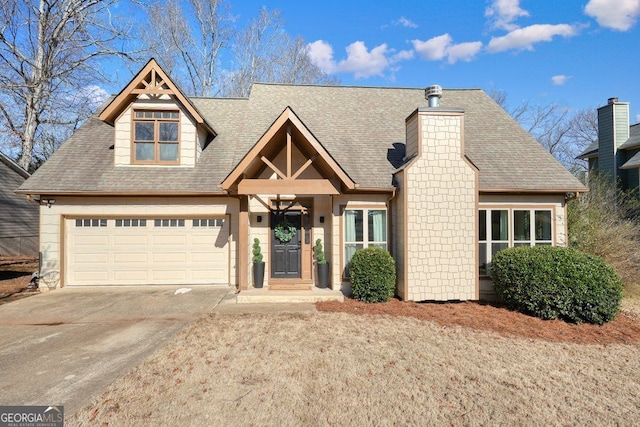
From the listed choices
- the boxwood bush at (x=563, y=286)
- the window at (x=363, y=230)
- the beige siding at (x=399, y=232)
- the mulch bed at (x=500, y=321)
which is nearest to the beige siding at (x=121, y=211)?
the window at (x=363, y=230)

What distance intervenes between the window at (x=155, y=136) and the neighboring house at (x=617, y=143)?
1923 cm

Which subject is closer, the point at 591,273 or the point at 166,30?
the point at 591,273

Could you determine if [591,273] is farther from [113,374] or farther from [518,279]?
[113,374]

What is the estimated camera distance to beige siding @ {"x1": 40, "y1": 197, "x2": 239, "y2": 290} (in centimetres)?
926

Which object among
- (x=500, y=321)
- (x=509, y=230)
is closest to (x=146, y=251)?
(x=500, y=321)

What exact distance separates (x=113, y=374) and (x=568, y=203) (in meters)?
12.4

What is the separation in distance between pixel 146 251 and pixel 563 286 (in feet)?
35.4

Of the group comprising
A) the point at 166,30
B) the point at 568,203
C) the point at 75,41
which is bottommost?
the point at 568,203

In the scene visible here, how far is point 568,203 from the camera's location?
33.2 ft

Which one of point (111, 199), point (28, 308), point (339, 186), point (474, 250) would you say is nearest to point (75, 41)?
point (111, 199)

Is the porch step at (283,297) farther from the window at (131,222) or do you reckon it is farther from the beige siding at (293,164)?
the window at (131,222)

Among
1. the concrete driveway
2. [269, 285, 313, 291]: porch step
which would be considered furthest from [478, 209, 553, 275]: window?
the concrete driveway

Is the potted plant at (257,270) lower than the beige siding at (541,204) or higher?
lower

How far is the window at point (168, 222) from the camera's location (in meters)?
9.73
